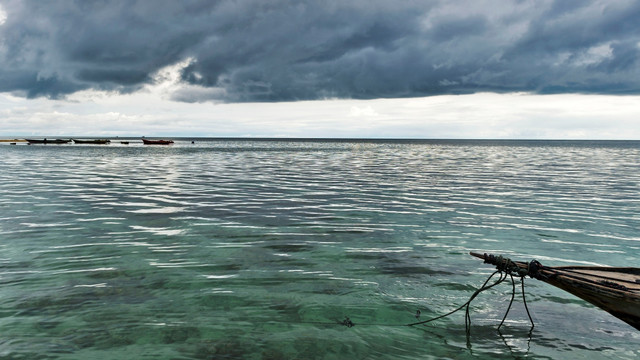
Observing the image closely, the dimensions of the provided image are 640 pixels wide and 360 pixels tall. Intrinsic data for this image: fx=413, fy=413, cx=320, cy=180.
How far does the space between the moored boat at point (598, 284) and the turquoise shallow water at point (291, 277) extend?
3.90 feet

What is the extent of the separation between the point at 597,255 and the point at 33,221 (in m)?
23.8

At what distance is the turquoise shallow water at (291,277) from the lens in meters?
8.21

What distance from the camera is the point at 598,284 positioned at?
747 centimetres

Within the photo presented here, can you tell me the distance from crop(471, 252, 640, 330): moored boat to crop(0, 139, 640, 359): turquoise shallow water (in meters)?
1.19

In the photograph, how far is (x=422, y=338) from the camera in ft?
28.1

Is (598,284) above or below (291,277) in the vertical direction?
above

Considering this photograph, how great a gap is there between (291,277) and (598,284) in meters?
7.51

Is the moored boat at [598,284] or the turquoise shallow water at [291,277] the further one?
the turquoise shallow water at [291,277]

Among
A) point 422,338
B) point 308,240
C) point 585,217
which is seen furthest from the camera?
point 585,217

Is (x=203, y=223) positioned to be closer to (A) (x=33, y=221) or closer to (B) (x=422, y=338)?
(A) (x=33, y=221)

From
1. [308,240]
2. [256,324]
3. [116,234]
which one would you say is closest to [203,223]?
[116,234]

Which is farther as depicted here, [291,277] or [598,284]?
[291,277]

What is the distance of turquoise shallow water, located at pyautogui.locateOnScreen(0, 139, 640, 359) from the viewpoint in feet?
26.9

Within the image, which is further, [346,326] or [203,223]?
[203,223]
